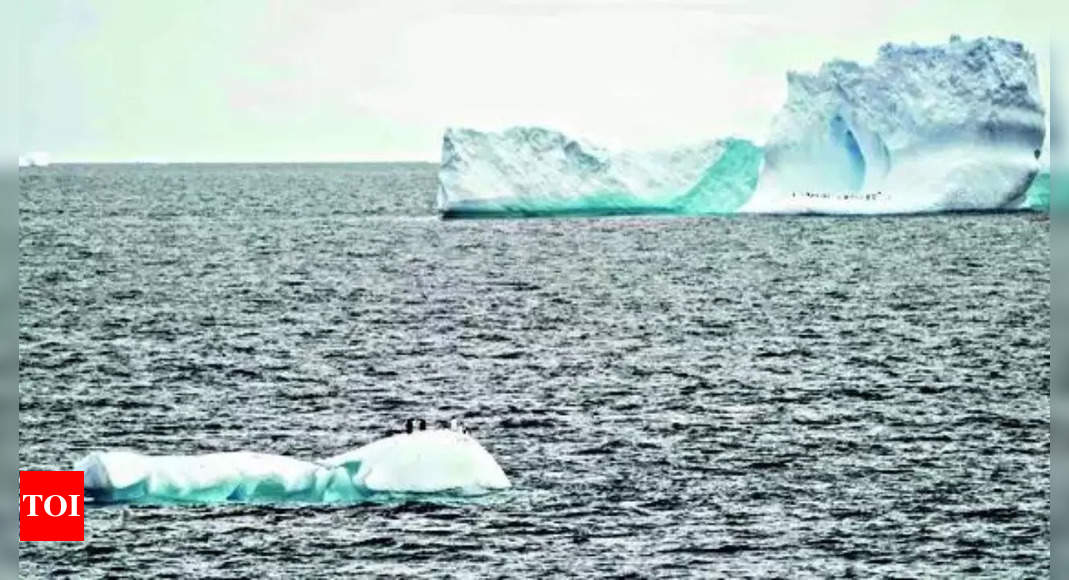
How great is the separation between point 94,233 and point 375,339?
60393 mm

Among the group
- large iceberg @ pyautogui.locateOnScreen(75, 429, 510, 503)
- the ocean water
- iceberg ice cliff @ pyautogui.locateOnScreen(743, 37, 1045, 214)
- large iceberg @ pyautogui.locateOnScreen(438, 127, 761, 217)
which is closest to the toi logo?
the ocean water

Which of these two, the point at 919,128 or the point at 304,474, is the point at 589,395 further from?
the point at 919,128

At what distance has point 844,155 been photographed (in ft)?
292

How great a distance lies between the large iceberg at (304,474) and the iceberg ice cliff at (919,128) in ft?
193

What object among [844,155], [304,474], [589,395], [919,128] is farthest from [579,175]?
[304,474]

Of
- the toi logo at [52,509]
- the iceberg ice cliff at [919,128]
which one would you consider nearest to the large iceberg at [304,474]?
the toi logo at [52,509]

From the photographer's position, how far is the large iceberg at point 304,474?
29328 mm

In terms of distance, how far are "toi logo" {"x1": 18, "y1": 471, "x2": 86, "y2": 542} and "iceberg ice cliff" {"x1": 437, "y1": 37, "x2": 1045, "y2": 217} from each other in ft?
198

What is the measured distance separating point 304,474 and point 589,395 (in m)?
13.6

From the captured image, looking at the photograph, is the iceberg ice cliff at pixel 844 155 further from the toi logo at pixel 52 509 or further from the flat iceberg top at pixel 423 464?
the toi logo at pixel 52 509

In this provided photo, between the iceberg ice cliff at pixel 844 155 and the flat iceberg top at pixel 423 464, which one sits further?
the iceberg ice cliff at pixel 844 155

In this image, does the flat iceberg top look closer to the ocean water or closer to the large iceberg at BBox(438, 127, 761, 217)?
the ocean water

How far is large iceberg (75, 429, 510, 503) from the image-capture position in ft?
96.2

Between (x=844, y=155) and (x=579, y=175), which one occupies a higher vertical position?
(x=844, y=155)
